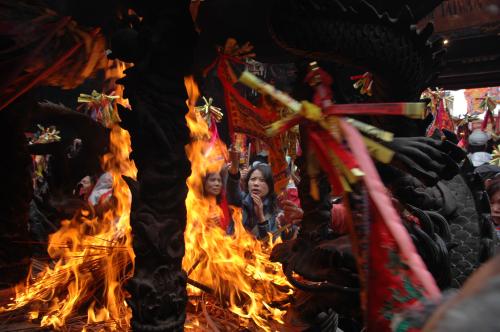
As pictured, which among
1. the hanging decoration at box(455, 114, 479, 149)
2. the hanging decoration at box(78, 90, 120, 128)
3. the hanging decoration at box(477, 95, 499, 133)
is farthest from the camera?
the hanging decoration at box(477, 95, 499, 133)

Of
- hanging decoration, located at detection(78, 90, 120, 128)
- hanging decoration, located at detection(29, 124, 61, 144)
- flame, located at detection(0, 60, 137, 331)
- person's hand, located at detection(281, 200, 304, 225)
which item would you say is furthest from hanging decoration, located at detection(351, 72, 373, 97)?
hanging decoration, located at detection(29, 124, 61, 144)

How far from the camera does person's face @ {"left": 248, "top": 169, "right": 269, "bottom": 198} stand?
6.11m

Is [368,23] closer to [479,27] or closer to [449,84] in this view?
[479,27]

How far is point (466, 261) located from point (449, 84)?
23.4 feet

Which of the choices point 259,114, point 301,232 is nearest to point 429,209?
point 301,232

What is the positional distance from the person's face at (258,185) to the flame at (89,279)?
2697mm

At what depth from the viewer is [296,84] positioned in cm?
312

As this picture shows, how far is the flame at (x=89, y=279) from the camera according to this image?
2.67 metres

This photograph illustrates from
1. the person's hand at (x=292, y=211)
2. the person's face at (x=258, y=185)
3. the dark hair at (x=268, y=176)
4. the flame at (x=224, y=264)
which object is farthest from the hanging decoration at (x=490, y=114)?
the flame at (x=224, y=264)

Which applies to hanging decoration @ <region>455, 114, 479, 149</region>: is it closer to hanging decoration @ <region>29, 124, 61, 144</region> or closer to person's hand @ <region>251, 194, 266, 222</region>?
person's hand @ <region>251, 194, 266, 222</region>

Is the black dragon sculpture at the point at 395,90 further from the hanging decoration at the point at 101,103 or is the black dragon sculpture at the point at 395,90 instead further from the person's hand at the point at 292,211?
the hanging decoration at the point at 101,103

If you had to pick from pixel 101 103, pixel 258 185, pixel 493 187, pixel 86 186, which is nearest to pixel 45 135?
pixel 86 186

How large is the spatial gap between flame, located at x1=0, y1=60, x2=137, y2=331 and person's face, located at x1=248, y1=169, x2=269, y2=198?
2.70 metres

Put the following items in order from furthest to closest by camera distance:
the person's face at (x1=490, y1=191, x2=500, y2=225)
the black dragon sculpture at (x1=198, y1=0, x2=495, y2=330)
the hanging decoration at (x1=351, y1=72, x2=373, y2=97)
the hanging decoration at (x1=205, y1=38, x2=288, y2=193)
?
the person's face at (x1=490, y1=191, x2=500, y2=225), the hanging decoration at (x1=351, y1=72, x2=373, y2=97), the hanging decoration at (x1=205, y1=38, x2=288, y2=193), the black dragon sculpture at (x1=198, y1=0, x2=495, y2=330)
